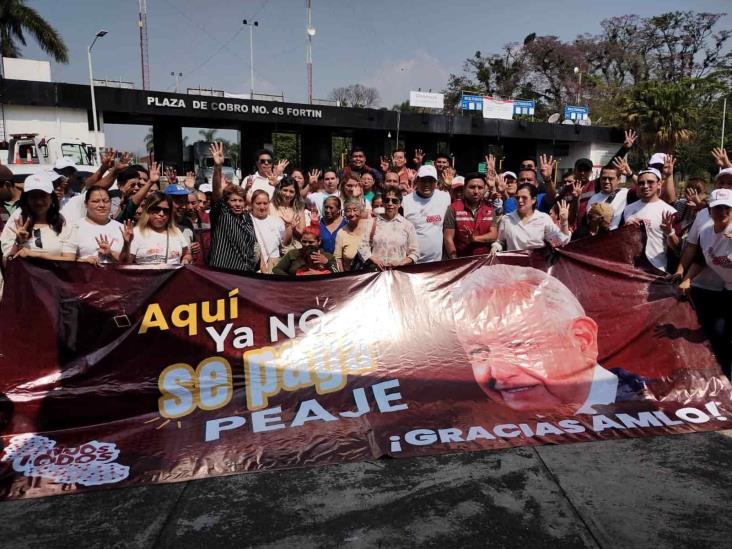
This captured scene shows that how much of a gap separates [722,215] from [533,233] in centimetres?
155

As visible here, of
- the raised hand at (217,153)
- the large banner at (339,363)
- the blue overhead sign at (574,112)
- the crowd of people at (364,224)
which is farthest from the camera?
the blue overhead sign at (574,112)

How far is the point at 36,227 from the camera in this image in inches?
181

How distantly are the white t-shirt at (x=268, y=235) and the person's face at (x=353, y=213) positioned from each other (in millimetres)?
862

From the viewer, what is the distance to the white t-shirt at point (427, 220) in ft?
20.0

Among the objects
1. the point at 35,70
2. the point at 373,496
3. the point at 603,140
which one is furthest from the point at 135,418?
the point at 603,140

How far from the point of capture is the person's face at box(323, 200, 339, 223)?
5.89m

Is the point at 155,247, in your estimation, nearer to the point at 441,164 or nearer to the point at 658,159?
the point at 441,164

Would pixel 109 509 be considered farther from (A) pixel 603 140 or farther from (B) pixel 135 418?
(A) pixel 603 140

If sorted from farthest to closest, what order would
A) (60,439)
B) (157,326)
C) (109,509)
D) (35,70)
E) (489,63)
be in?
(489,63)
(35,70)
(157,326)
(60,439)
(109,509)

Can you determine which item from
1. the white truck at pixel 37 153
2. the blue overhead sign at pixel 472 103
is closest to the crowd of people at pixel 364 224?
the white truck at pixel 37 153

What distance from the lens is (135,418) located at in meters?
4.06

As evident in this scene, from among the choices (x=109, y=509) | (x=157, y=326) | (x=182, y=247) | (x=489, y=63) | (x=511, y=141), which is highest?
(x=489, y=63)

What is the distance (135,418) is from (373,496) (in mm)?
1868

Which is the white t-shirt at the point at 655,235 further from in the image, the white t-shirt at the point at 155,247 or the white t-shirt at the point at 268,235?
the white t-shirt at the point at 155,247
